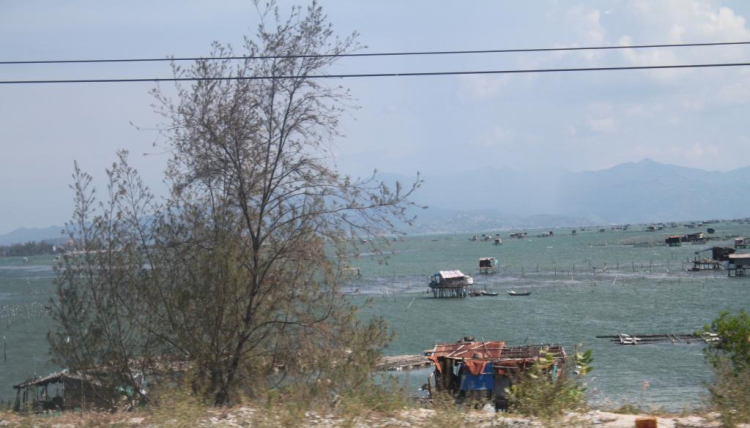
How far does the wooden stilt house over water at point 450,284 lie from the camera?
7643cm

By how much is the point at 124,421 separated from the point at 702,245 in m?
159

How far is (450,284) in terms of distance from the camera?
250 ft

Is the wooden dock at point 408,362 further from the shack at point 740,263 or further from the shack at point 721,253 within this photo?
the shack at point 721,253

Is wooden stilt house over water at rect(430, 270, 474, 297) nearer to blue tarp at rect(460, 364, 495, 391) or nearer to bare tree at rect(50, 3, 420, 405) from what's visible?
blue tarp at rect(460, 364, 495, 391)

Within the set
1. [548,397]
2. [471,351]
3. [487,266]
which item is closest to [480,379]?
[471,351]

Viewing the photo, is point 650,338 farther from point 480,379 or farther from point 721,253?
point 721,253

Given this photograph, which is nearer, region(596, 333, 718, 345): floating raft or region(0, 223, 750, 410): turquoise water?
region(0, 223, 750, 410): turquoise water

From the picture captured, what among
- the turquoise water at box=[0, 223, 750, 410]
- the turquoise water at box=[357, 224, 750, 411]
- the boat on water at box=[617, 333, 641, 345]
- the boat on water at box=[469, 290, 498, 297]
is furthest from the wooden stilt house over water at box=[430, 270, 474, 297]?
the boat on water at box=[617, 333, 641, 345]

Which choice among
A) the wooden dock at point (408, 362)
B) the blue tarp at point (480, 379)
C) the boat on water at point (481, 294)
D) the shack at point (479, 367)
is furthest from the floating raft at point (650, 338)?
the boat on water at point (481, 294)

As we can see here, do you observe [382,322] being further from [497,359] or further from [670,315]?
[670,315]

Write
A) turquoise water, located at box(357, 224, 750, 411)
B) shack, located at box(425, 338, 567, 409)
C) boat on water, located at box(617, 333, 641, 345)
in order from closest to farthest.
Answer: shack, located at box(425, 338, 567, 409)
turquoise water, located at box(357, 224, 750, 411)
boat on water, located at box(617, 333, 641, 345)

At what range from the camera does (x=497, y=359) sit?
2909cm

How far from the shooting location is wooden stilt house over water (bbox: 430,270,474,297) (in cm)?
7643

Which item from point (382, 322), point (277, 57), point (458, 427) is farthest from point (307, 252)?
point (458, 427)
